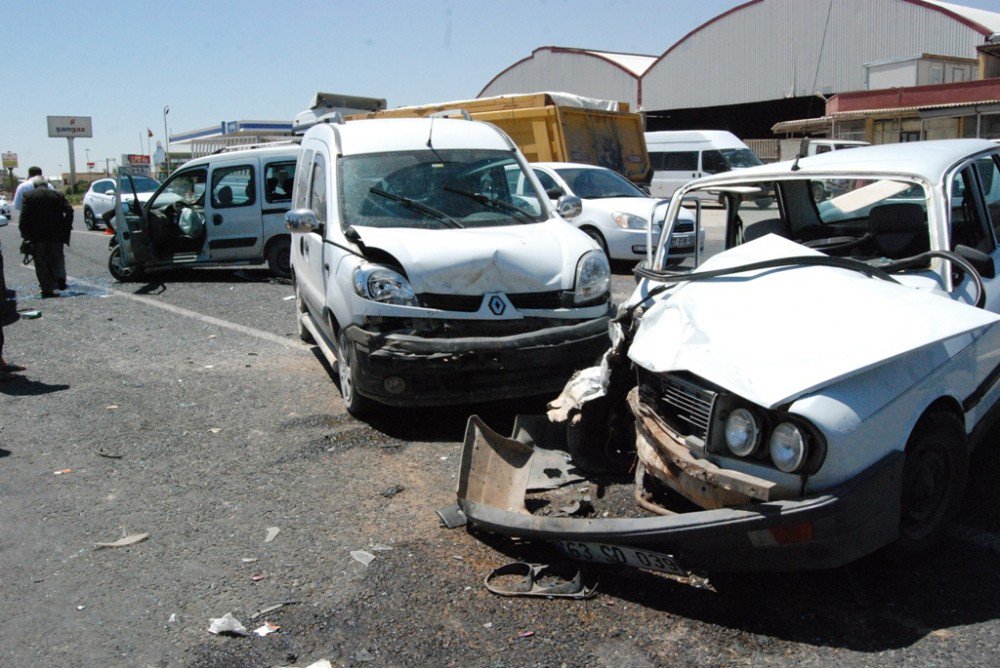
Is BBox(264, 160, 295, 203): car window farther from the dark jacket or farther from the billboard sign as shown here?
the billboard sign

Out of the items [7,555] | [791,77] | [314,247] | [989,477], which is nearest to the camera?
[7,555]

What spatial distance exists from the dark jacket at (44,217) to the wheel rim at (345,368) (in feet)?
25.7

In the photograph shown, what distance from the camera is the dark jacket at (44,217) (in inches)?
483

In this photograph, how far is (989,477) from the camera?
4.67 meters

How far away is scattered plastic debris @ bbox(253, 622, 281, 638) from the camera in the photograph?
3492 mm

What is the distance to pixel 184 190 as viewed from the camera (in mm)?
13805

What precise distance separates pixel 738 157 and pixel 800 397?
2343 cm

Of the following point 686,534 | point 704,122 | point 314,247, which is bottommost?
point 686,534

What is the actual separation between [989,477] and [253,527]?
3.96 metres

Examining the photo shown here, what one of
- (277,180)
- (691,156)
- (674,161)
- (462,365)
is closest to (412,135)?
(462,365)

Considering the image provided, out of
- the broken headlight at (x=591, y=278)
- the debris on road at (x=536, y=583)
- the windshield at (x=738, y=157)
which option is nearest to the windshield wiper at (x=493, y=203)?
A: the broken headlight at (x=591, y=278)

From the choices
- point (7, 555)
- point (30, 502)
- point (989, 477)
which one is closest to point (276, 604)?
point (7, 555)

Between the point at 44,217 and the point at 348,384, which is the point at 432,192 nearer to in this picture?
the point at 348,384

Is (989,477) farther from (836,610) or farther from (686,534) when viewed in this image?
(686,534)
